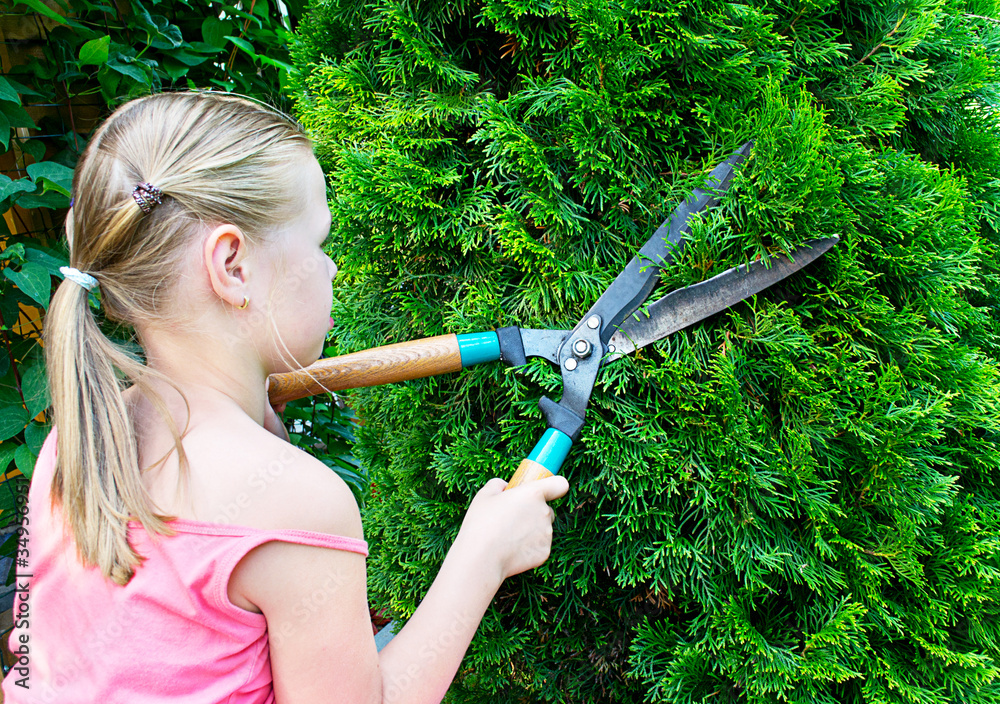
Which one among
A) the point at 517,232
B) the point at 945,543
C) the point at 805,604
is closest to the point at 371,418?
the point at 517,232

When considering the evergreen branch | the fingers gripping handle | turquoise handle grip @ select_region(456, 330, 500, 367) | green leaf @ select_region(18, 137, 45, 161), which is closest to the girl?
the fingers gripping handle

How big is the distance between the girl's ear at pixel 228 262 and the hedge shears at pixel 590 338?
332 millimetres

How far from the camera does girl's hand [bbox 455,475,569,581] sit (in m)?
1.11

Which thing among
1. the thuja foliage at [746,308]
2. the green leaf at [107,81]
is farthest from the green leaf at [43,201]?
the thuja foliage at [746,308]

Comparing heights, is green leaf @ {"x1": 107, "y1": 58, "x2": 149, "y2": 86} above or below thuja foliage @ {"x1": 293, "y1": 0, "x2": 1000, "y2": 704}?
above

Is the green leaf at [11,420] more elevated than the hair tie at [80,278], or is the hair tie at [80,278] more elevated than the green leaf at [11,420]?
the hair tie at [80,278]

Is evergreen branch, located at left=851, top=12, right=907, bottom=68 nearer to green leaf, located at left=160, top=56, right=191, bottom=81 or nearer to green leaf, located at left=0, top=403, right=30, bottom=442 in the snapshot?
green leaf, located at left=160, top=56, right=191, bottom=81

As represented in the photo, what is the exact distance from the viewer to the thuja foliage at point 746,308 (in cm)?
114

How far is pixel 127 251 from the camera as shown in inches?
38.2

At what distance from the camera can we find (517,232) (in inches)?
49.2

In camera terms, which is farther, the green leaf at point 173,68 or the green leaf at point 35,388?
the green leaf at point 173,68

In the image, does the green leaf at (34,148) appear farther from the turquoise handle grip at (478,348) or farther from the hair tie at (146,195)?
the turquoise handle grip at (478,348)

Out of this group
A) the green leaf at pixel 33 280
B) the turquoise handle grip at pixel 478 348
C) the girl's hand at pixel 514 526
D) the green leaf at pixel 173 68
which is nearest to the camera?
the girl's hand at pixel 514 526

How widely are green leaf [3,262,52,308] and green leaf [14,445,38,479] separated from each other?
1.23ft
